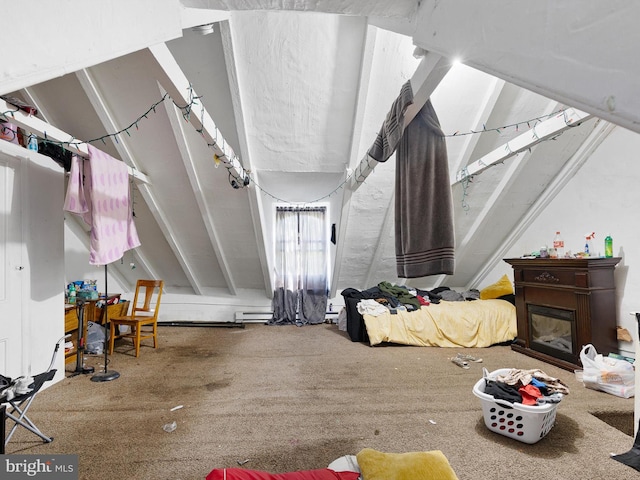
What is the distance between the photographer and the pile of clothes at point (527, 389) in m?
1.98

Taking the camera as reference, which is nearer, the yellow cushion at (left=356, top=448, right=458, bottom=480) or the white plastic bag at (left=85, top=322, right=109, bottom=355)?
the yellow cushion at (left=356, top=448, right=458, bottom=480)

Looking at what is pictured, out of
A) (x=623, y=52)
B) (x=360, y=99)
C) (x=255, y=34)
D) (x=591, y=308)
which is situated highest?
(x=255, y=34)

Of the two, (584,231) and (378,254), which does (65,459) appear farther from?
(584,231)

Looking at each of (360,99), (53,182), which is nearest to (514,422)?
(360,99)

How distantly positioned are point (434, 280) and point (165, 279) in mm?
4637

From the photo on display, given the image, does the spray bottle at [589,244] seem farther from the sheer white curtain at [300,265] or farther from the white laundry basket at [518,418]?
the sheer white curtain at [300,265]

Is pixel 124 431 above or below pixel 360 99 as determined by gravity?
below

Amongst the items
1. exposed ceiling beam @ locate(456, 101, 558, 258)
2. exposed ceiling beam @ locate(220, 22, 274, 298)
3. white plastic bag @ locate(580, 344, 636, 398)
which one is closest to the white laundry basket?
white plastic bag @ locate(580, 344, 636, 398)

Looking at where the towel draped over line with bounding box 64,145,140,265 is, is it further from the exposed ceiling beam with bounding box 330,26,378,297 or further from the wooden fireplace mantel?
the wooden fireplace mantel

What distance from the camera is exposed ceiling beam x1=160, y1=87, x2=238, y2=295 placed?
2998mm

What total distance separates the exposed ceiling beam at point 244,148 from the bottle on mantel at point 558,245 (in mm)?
3634

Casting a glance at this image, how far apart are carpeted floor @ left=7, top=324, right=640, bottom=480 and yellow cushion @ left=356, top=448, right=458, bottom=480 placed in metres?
0.37

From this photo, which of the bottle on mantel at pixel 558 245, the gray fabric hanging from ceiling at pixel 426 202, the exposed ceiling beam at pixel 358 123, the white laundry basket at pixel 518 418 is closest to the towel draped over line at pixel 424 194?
the gray fabric hanging from ceiling at pixel 426 202

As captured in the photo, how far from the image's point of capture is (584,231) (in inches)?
138
